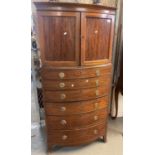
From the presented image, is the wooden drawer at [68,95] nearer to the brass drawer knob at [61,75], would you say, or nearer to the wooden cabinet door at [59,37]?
the brass drawer knob at [61,75]

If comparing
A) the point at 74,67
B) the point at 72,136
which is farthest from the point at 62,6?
the point at 72,136

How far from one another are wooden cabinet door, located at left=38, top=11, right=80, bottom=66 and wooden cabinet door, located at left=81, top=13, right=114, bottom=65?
0.07 metres

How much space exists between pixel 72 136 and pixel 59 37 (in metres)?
1.02

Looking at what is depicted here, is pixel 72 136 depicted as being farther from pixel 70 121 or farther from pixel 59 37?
pixel 59 37

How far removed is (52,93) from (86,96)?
35 cm

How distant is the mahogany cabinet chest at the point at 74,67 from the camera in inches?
59.5

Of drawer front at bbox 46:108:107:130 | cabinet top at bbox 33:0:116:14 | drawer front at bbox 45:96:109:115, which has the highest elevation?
cabinet top at bbox 33:0:116:14

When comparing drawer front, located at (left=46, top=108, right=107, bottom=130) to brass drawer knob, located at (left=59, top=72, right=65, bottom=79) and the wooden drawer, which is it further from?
brass drawer knob, located at (left=59, top=72, right=65, bottom=79)

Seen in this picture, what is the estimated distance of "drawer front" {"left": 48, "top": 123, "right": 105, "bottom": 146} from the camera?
177cm

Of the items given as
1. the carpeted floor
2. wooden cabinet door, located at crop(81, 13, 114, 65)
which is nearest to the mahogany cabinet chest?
wooden cabinet door, located at crop(81, 13, 114, 65)

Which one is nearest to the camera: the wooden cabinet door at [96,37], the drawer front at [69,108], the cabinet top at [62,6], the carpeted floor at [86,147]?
the cabinet top at [62,6]

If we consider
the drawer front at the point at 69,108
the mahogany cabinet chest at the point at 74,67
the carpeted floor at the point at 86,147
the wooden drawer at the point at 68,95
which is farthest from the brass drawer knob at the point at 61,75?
the carpeted floor at the point at 86,147
